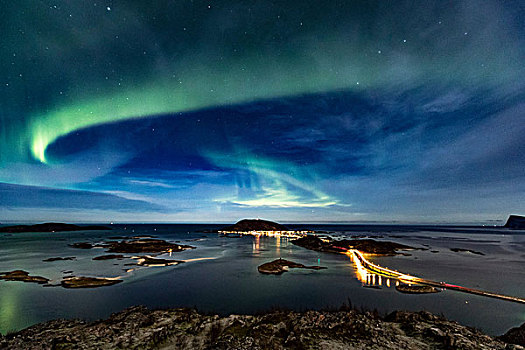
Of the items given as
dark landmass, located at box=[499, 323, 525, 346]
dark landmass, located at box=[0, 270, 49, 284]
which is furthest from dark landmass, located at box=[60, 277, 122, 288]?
dark landmass, located at box=[499, 323, 525, 346]

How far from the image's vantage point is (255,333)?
56.1ft

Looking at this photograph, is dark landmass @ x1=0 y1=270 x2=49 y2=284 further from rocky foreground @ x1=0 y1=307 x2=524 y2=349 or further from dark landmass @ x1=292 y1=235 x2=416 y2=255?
dark landmass @ x1=292 y1=235 x2=416 y2=255

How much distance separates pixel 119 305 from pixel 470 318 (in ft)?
129

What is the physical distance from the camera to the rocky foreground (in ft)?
50.7

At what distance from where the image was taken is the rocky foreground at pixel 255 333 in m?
15.5

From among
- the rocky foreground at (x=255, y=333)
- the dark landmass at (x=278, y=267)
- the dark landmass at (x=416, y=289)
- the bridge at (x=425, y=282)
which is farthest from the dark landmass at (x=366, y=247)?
the rocky foreground at (x=255, y=333)

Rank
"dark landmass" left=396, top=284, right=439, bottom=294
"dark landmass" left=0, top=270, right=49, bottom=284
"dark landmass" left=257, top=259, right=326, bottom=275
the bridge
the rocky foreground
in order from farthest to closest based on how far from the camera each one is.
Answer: "dark landmass" left=257, top=259, right=326, bottom=275
"dark landmass" left=0, top=270, right=49, bottom=284
"dark landmass" left=396, top=284, right=439, bottom=294
the bridge
the rocky foreground

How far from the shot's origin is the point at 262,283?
37.7m

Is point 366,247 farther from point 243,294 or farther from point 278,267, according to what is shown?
point 243,294

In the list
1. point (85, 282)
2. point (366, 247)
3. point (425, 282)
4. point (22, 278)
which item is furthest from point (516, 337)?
point (22, 278)

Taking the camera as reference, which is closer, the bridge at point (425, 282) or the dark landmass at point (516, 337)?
the dark landmass at point (516, 337)

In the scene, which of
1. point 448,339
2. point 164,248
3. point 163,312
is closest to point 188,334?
point 163,312

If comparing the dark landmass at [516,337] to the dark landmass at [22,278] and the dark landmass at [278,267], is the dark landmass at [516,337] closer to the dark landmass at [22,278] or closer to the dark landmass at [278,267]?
the dark landmass at [278,267]

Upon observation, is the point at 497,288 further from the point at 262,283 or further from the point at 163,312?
the point at 163,312
